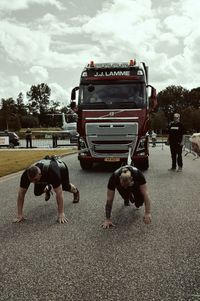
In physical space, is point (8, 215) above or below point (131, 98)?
below

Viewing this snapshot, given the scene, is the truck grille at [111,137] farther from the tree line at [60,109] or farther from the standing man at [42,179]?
the tree line at [60,109]

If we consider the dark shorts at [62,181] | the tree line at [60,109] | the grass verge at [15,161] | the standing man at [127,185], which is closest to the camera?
the standing man at [127,185]

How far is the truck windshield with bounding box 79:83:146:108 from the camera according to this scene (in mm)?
12930

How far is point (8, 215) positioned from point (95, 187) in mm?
3502

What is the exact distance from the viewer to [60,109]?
15300 centimetres

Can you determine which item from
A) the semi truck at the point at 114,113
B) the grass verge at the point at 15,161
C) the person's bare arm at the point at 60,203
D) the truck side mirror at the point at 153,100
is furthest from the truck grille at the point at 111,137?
the person's bare arm at the point at 60,203

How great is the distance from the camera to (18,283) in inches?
152

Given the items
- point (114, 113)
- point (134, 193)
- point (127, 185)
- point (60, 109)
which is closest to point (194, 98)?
point (60, 109)

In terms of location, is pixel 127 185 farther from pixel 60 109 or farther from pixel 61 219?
pixel 60 109

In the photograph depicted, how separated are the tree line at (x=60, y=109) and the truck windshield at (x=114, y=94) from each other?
47431 mm

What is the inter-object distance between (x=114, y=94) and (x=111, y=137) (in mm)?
1455

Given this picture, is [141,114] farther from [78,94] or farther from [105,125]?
[78,94]

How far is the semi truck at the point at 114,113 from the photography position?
12.7 metres

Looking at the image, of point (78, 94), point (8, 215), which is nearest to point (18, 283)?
point (8, 215)
